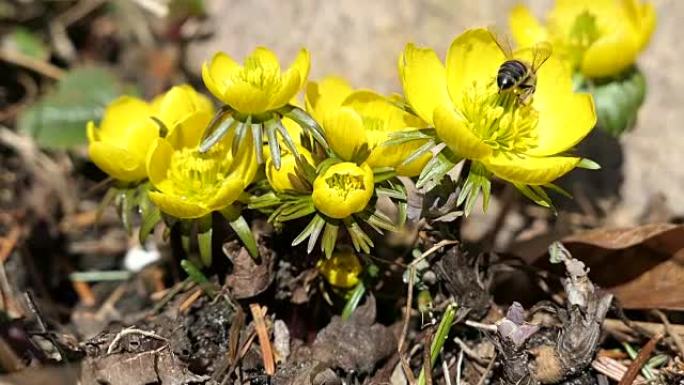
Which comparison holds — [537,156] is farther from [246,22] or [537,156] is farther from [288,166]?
[246,22]

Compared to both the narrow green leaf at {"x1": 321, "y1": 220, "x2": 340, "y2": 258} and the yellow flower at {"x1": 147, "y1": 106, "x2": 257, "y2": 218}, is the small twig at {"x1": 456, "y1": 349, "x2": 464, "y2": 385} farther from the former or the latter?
the yellow flower at {"x1": 147, "y1": 106, "x2": 257, "y2": 218}

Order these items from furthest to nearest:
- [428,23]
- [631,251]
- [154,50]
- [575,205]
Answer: [154,50] → [428,23] → [575,205] → [631,251]

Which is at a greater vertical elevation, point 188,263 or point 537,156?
point 537,156

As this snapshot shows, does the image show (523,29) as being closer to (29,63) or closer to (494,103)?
(494,103)

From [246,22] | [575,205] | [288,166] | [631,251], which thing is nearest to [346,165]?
[288,166]

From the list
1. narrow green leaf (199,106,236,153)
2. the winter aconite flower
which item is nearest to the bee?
the winter aconite flower

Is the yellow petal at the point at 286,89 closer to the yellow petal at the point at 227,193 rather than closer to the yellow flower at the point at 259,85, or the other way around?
the yellow flower at the point at 259,85
